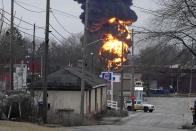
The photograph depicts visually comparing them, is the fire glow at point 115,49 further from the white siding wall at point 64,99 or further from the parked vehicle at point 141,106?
the white siding wall at point 64,99

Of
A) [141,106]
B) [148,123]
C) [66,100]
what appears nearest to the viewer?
[66,100]

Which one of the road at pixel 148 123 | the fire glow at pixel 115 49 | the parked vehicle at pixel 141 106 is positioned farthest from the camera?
the fire glow at pixel 115 49

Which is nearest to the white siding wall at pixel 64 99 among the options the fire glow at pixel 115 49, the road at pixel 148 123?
the road at pixel 148 123

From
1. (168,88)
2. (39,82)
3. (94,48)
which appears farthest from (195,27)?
(168,88)

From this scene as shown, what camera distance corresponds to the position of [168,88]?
3361 inches

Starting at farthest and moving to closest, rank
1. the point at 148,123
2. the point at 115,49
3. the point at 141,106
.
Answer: the point at 115,49, the point at 141,106, the point at 148,123

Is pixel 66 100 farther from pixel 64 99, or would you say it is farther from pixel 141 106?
pixel 141 106

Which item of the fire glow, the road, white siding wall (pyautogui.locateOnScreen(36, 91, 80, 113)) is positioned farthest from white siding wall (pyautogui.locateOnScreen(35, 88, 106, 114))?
the fire glow

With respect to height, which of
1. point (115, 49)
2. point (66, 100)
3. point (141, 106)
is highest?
point (115, 49)

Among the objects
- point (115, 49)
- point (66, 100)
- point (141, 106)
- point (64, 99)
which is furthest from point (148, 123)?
point (115, 49)

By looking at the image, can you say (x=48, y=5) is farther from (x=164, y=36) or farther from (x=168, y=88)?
(x=168, y=88)

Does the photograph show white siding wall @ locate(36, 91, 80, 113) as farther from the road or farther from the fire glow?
the fire glow

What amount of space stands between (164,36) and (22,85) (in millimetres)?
9095

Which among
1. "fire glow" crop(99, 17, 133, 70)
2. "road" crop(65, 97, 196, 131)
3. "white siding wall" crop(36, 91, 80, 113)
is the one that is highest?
"fire glow" crop(99, 17, 133, 70)
